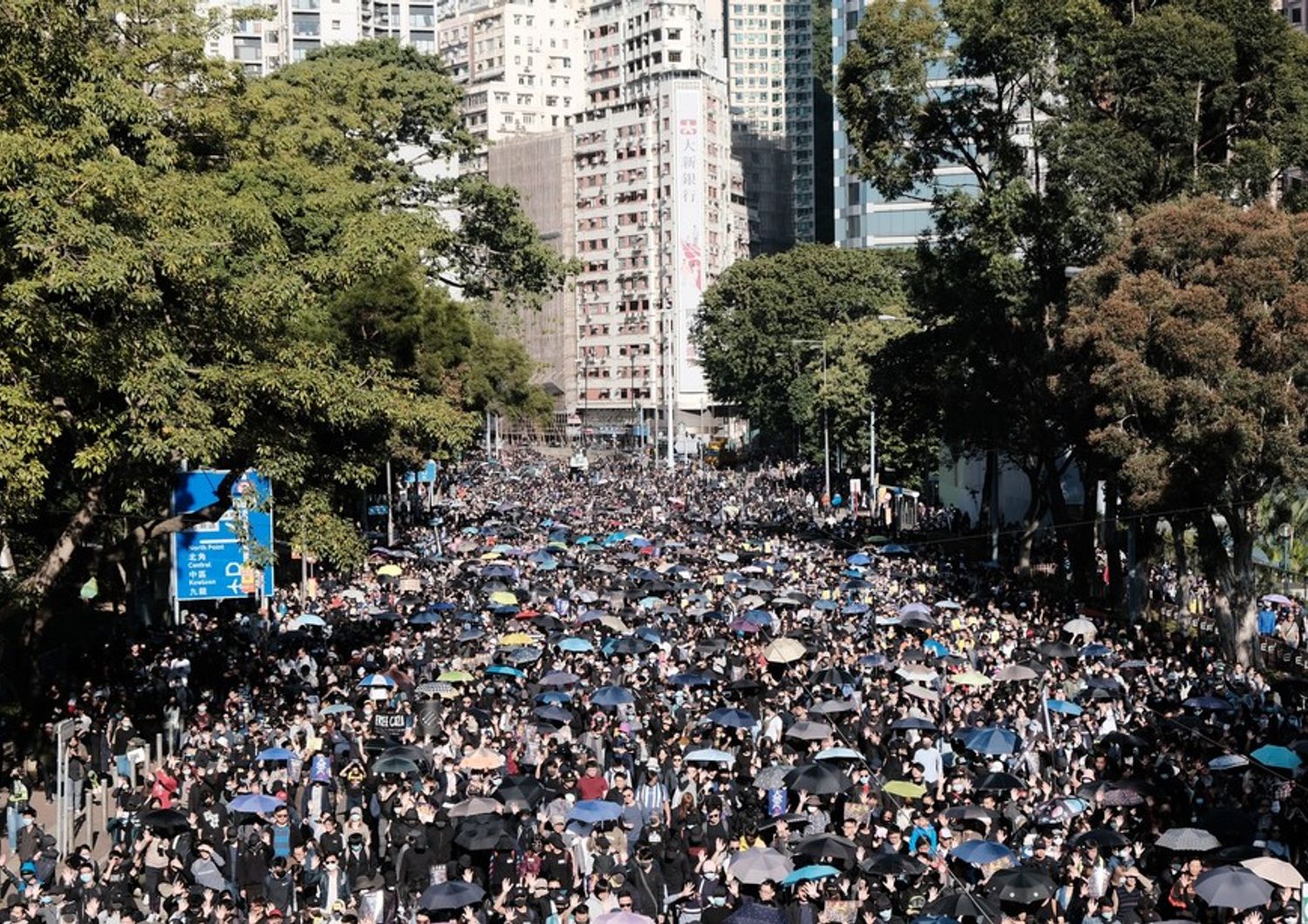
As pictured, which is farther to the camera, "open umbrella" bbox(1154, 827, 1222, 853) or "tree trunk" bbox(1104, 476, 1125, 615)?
"tree trunk" bbox(1104, 476, 1125, 615)

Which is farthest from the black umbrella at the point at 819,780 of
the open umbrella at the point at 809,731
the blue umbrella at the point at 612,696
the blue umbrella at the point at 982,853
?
the blue umbrella at the point at 612,696

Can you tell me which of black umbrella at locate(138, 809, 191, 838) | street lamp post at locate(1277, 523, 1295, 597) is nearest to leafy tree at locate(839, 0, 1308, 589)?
street lamp post at locate(1277, 523, 1295, 597)

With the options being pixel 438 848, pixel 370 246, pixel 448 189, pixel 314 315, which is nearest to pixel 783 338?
pixel 448 189

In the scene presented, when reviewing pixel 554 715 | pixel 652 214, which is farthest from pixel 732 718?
pixel 652 214

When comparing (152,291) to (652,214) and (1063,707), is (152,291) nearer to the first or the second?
(1063,707)

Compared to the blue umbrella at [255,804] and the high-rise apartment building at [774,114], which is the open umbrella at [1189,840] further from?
the high-rise apartment building at [774,114]

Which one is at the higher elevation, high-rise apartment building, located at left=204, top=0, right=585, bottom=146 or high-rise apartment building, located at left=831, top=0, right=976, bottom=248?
high-rise apartment building, located at left=204, top=0, right=585, bottom=146

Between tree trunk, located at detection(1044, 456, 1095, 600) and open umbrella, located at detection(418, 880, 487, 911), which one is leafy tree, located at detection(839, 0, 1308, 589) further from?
open umbrella, located at detection(418, 880, 487, 911)

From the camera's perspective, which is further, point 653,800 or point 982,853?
point 653,800
